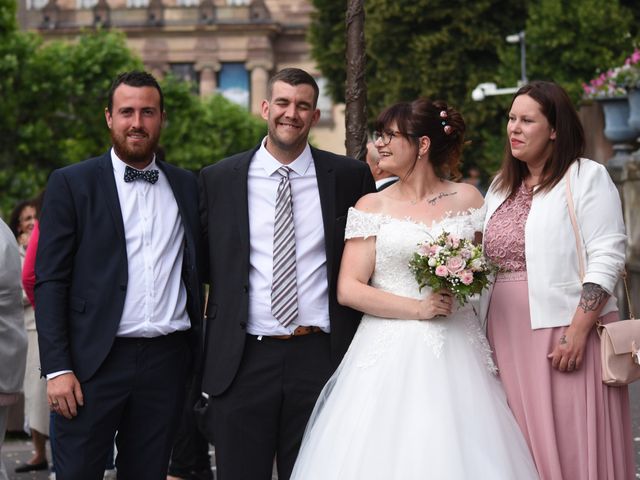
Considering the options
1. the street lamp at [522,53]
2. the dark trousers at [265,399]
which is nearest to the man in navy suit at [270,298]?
the dark trousers at [265,399]

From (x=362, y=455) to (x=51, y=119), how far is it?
1405 inches

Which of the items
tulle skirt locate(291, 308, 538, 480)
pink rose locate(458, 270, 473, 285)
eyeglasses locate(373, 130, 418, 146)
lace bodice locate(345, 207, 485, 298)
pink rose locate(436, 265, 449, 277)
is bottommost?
tulle skirt locate(291, 308, 538, 480)

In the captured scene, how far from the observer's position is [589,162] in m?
6.02

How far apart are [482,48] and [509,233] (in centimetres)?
3016

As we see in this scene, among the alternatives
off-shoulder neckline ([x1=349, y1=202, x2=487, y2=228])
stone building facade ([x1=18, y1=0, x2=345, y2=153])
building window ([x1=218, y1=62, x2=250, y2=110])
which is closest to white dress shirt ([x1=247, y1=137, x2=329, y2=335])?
off-shoulder neckline ([x1=349, y1=202, x2=487, y2=228])

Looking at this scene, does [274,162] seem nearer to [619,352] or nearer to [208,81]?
[619,352]

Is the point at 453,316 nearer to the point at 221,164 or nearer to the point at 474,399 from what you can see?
the point at 474,399

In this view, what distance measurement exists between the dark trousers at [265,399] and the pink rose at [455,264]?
2.64ft

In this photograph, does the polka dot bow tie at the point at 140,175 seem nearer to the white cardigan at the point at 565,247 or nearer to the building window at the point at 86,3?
the white cardigan at the point at 565,247

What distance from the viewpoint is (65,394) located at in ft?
18.9

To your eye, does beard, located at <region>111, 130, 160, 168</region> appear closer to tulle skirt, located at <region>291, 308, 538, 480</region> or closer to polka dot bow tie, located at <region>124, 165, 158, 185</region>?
polka dot bow tie, located at <region>124, 165, 158, 185</region>

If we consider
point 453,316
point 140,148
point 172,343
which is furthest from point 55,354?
point 453,316

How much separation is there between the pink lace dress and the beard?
173 centimetres

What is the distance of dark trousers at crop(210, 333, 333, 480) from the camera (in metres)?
6.01
